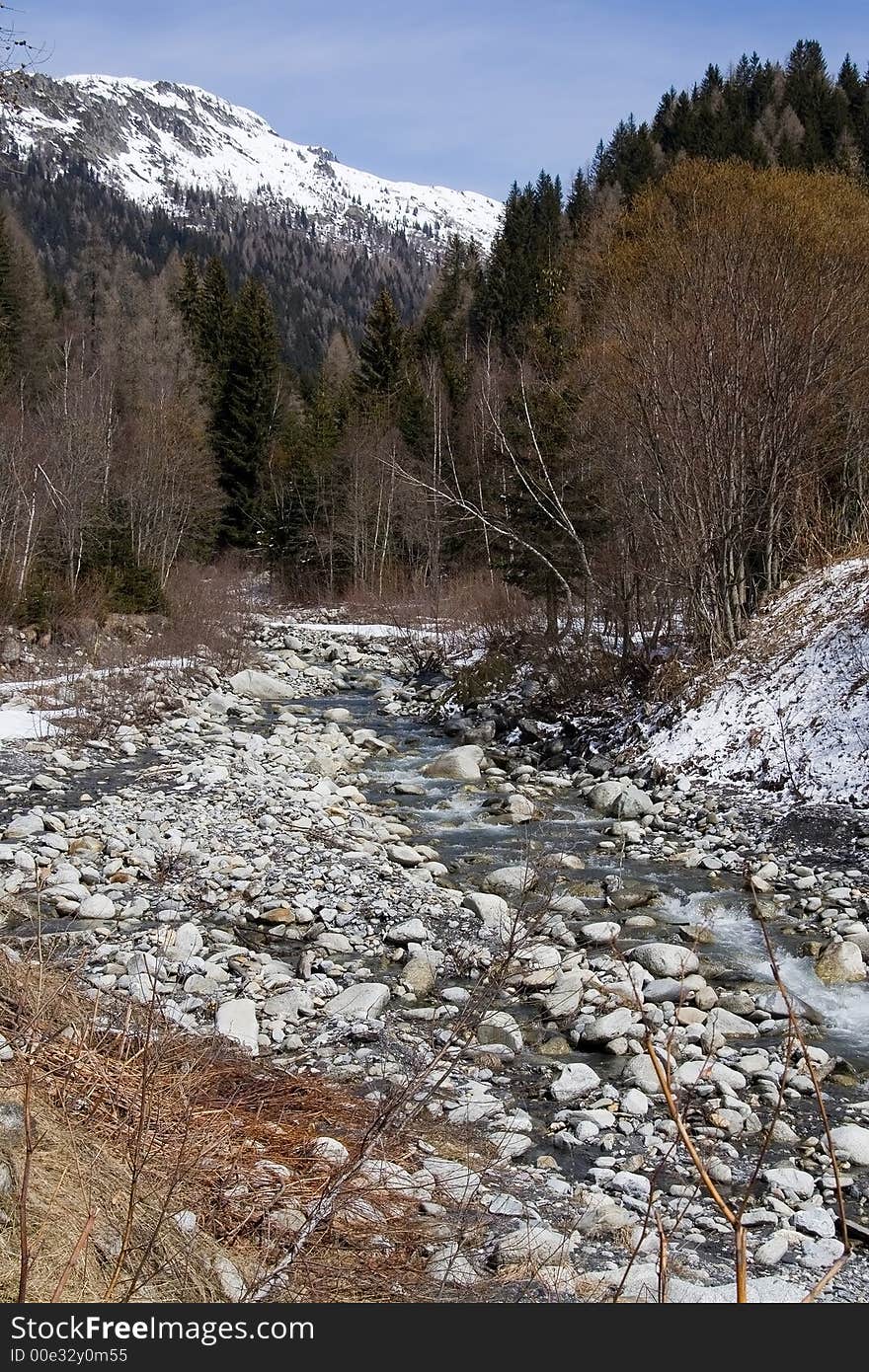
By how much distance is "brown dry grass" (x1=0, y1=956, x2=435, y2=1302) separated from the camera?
2.37 metres

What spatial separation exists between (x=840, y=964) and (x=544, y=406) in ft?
36.8

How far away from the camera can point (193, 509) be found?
30.4 metres

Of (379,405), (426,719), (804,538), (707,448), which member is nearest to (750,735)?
(707,448)

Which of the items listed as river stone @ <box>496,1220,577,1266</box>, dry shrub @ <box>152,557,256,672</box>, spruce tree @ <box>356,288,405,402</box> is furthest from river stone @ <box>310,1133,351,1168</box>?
spruce tree @ <box>356,288,405,402</box>

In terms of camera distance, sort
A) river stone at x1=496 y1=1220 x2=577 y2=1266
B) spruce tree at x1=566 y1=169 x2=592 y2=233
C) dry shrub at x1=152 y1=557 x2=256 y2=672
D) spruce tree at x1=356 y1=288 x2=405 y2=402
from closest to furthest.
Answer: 1. river stone at x1=496 y1=1220 x2=577 y2=1266
2. dry shrub at x1=152 y1=557 x2=256 y2=672
3. spruce tree at x1=356 y1=288 x2=405 y2=402
4. spruce tree at x1=566 y1=169 x2=592 y2=233

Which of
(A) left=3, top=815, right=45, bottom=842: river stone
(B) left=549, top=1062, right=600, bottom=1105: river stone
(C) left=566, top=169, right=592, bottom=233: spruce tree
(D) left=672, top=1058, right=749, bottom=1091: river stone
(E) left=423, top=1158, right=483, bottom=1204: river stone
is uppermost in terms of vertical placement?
(C) left=566, top=169, right=592, bottom=233: spruce tree

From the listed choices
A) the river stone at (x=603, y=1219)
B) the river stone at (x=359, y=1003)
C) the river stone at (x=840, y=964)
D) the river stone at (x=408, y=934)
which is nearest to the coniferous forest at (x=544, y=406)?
the river stone at (x=359, y=1003)

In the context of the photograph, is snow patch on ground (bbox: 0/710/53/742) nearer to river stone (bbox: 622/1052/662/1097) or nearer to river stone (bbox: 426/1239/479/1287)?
river stone (bbox: 622/1052/662/1097)

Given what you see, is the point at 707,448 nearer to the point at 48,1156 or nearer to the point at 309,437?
the point at 48,1156

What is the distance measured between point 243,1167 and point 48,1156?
67cm

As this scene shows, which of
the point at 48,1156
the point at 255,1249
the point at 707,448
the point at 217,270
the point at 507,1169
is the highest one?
the point at 217,270

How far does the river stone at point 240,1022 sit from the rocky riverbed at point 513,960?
16 millimetres

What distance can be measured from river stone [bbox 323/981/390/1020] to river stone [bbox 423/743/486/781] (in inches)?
215

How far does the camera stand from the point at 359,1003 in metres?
5.29
